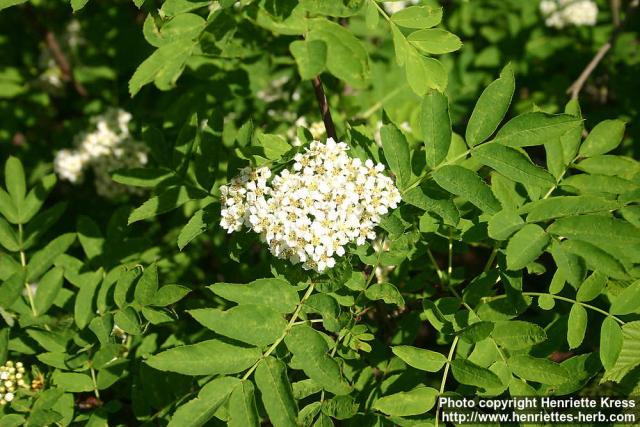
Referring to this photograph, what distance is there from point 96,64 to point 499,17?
131 inches

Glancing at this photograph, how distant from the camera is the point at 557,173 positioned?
8.98 feet

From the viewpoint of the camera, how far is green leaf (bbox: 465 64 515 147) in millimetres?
2346

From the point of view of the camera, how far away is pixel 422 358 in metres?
2.36

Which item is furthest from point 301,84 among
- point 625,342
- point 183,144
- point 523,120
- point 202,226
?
point 625,342

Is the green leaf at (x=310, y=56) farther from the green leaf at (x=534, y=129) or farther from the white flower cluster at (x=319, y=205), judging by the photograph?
the green leaf at (x=534, y=129)

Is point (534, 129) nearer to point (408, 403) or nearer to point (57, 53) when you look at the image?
point (408, 403)

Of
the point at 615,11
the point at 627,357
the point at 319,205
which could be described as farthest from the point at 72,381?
the point at 615,11

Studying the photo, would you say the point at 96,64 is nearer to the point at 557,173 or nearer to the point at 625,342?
the point at 557,173

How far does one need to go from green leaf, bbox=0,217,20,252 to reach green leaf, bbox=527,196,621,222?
2498mm

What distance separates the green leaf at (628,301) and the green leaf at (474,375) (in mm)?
603

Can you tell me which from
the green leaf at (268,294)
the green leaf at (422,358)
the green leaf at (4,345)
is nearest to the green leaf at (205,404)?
the green leaf at (268,294)

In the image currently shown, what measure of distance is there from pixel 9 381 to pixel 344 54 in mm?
2102

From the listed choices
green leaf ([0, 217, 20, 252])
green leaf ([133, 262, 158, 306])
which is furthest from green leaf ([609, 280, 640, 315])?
green leaf ([0, 217, 20, 252])

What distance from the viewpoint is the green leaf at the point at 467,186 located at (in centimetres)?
225
